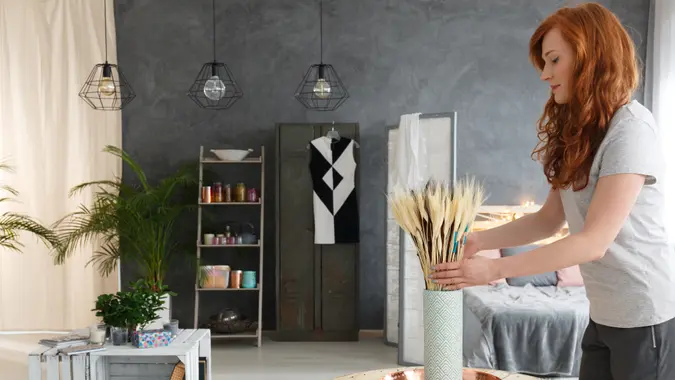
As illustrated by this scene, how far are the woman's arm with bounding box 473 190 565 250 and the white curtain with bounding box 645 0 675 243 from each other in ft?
16.6

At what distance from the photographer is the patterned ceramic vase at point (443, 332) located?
5.37ft

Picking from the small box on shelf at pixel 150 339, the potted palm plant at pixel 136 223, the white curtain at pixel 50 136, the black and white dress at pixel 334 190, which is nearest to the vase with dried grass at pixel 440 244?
the small box on shelf at pixel 150 339

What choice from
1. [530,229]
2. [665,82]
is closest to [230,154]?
[665,82]

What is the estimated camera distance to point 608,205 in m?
A: 1.50

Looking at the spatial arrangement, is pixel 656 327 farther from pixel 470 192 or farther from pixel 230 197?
pixel 230 197

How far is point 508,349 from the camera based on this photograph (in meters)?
4.93

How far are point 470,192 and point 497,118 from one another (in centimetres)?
570

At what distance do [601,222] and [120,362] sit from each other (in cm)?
345

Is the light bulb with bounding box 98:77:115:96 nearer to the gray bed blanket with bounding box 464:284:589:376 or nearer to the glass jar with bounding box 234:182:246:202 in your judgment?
the glass jar with bounding box 234:182:246:202

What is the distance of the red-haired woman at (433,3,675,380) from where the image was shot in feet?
4.94

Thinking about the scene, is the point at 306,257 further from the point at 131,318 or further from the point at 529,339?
the point at 131,318

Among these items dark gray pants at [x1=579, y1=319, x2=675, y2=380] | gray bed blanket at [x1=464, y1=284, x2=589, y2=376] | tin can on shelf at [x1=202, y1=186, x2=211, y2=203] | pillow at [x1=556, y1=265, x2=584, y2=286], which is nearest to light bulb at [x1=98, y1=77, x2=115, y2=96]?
tin can on shelf at [x1=202, y1=186, x2=211, y2=203]

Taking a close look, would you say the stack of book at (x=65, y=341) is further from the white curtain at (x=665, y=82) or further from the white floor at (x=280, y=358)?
the white curtain at (x=665, y=82)

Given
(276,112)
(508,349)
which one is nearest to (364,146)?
(276,112)
